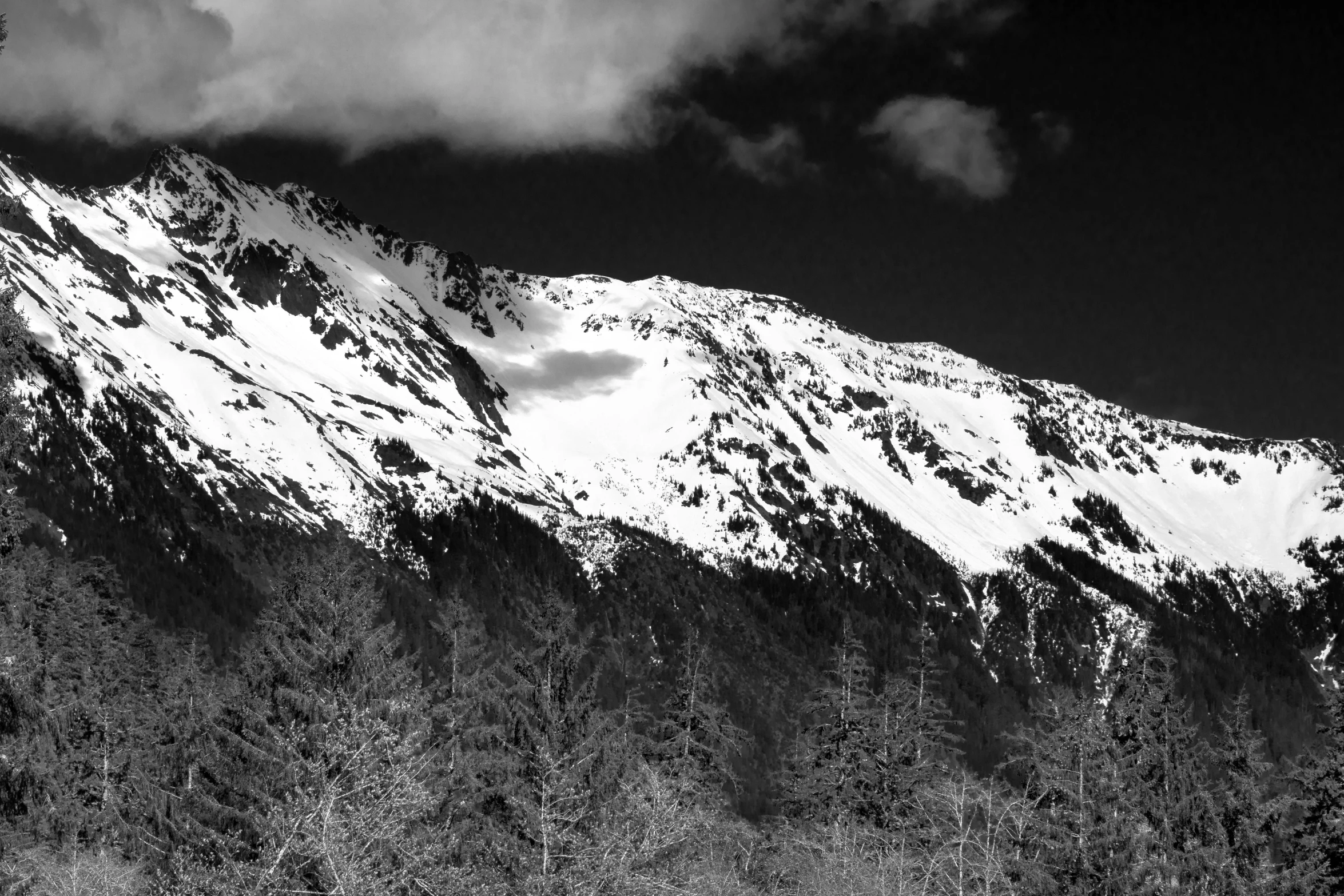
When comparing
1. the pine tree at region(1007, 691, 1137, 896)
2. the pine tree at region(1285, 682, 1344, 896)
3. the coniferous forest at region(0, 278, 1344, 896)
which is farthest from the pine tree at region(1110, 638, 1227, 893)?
the pine tree at region(1007, 691, 1137, 896)

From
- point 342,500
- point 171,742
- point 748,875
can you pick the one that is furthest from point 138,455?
point 748,875

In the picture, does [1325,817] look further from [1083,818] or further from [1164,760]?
[1083,818]

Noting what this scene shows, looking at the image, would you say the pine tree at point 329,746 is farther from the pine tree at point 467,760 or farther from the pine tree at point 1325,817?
the pine tree at point 1325,817

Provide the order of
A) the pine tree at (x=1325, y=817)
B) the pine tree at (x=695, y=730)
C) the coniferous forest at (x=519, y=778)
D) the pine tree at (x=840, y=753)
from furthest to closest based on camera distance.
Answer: the pine tree at (x=695, y=730)
the pine tree at (x=840, y=753)
the pine tree at (x=1325, y=817)
the coniferous forest at (x=519, y=778)

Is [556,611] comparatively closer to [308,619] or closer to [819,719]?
[308,619]

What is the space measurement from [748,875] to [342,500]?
16231 cm

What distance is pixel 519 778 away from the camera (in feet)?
97.5

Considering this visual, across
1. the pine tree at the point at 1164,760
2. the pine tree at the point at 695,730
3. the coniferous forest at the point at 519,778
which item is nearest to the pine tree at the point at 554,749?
the coniferous forest at the point at 519,778

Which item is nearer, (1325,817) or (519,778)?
(519,778)

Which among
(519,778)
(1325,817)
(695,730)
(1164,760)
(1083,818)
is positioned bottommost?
(519,778)

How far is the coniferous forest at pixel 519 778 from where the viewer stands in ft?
62.8

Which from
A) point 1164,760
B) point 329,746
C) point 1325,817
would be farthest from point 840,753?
point 329,746

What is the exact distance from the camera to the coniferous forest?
1916cm

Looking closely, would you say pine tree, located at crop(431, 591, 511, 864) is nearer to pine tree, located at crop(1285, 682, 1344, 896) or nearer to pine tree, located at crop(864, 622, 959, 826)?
pine tree, located at crop(864, 622, 959, 826)
